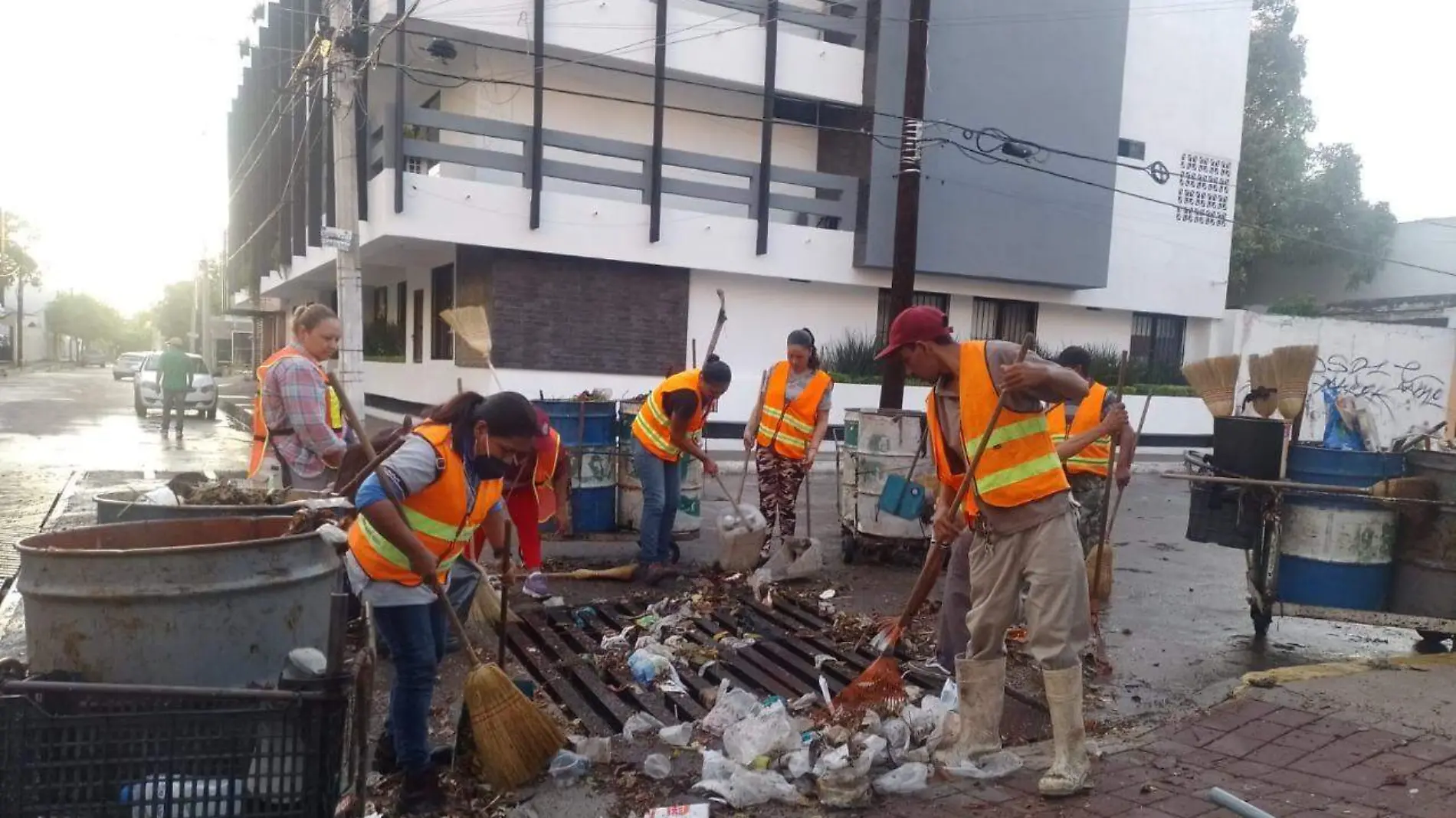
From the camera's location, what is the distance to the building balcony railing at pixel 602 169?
12.7 metres

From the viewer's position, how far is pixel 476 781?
3348mm

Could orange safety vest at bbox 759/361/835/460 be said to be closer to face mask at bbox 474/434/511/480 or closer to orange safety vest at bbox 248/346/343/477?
orange safety vest at bbox 248/346/343/477

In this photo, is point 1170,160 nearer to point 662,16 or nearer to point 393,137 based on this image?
point 662,16

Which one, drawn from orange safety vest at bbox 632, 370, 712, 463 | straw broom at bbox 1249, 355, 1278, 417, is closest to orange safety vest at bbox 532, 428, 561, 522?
orange safety vest at bbox 632, 370, 712, 463

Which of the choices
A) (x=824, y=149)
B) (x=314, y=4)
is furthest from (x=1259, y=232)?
(x=314, y=4)

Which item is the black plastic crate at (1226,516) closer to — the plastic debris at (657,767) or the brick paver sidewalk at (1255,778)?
the brick paver sidewalk at (1255,778)

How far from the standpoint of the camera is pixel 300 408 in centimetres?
443

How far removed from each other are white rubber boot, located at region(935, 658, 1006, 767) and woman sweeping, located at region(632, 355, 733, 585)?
9.34ft

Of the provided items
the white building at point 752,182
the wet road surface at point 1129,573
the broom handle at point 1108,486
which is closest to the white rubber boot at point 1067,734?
the wet road surface at point 1129,573

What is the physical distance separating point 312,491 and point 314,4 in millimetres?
17953

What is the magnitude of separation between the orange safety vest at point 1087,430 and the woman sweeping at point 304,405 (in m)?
3.83

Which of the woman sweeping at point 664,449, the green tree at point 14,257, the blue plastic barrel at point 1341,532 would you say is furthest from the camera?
the green tree at point 14,257

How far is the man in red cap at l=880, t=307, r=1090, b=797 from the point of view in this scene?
3354mm

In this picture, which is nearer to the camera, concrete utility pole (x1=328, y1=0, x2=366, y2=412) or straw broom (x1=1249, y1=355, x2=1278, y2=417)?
straw broom (x1=1249, y1=355, x2=1278, y2=417)
